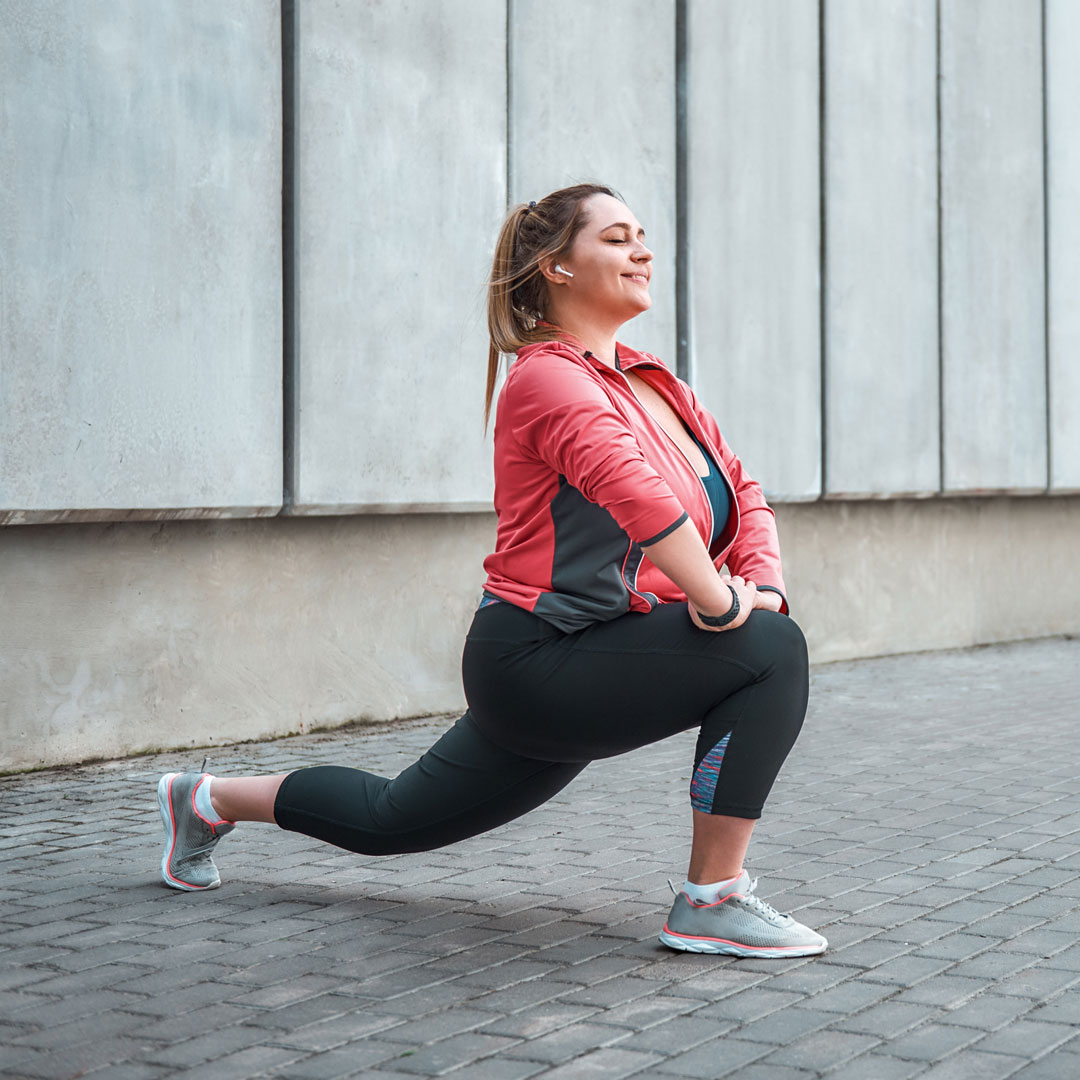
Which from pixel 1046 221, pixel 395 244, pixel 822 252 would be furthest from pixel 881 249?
pixel 395 244

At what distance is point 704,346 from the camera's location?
10195mm

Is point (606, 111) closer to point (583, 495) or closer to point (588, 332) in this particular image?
point (588, 332)

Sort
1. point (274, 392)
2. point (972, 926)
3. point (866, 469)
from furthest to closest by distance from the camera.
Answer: point (866, 469), point (274, 392), point (972, 926)

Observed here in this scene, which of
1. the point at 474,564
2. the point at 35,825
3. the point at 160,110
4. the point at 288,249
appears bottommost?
the point at 35,825

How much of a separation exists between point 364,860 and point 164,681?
2.40 meters

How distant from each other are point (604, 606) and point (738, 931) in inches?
32.1

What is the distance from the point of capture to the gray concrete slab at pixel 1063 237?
13.4 m

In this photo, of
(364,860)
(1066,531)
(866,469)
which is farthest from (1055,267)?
(364,860)

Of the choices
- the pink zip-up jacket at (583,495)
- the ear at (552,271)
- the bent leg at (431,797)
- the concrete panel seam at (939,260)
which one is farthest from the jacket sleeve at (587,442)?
the concrete panel seam at (939,260)

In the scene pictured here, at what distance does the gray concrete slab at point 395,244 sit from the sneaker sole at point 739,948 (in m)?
4.12

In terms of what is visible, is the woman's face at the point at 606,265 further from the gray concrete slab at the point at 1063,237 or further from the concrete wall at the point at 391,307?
the gray concrete slab at the point at 1063,237

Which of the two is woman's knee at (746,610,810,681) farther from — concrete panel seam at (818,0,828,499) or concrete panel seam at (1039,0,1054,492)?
concrete panel seam at (1039,0,1054,492)

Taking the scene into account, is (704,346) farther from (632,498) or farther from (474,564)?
(632,498)

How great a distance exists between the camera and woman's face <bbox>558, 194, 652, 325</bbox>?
3.97 metres
